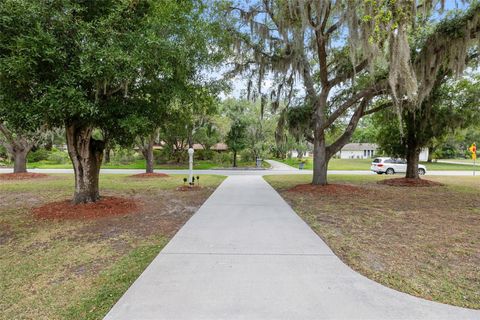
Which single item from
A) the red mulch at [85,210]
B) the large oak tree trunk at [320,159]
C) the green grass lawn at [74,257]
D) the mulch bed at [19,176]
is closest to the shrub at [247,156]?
the large oak tree trunk at [320,159]

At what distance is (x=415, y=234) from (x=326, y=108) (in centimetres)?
693

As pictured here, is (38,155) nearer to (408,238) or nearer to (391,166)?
(391,166)

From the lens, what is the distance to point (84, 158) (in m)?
6.68

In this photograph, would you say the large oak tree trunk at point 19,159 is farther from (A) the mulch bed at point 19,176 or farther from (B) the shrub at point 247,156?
(B) the shrub at point 247,156

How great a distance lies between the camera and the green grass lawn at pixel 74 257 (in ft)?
8.75

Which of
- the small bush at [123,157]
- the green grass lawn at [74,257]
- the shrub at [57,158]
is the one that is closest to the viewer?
the green grass lawn at [74,257]

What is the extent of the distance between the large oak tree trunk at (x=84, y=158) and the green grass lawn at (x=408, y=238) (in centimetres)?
532

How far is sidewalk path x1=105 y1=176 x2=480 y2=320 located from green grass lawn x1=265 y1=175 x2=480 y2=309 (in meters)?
0.31

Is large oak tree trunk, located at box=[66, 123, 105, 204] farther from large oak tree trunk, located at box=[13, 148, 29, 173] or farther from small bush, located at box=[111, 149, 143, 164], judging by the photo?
small bush, located at box=[111, 149, 143, 164]

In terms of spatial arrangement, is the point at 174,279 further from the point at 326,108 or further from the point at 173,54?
the point at 326,108

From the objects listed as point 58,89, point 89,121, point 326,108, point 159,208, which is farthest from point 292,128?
point 58,89

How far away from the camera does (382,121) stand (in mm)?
13109

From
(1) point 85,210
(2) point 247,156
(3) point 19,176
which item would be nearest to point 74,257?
(1) point 85,210

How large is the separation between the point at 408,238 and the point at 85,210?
265 inches
